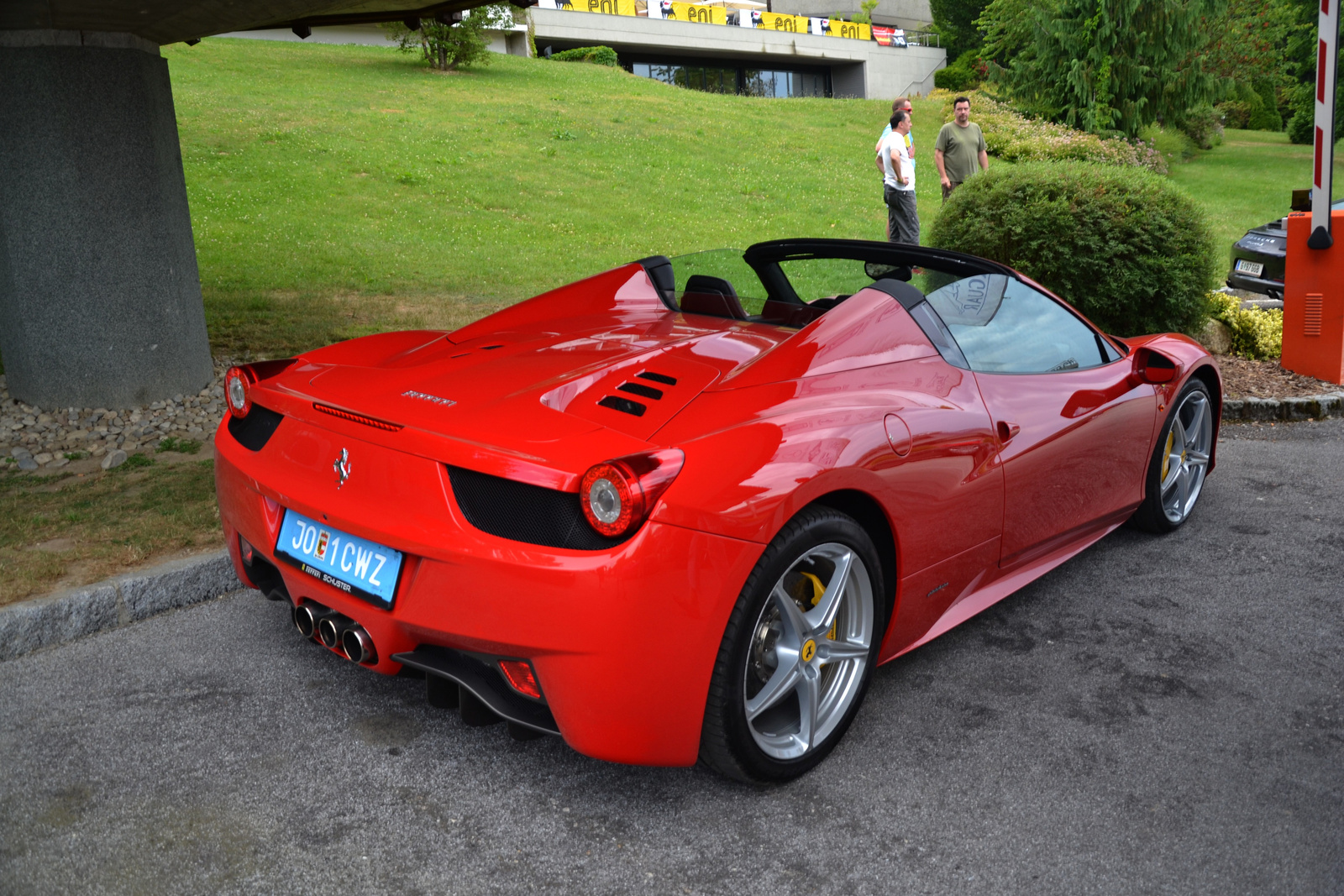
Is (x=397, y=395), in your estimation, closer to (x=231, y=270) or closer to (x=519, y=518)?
(x=519, y=518)

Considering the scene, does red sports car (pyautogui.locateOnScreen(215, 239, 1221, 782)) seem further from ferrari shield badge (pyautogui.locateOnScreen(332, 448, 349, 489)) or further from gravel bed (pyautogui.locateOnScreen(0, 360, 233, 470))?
gravel bed (pyautogui.locateOnScreen(0, 360, 233, 470))

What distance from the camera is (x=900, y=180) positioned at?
10352 mm

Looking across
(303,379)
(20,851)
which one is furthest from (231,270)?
(20,851)

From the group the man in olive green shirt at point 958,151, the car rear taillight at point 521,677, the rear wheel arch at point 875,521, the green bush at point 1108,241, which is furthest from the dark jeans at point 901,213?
the car rear taillight at point 521,677

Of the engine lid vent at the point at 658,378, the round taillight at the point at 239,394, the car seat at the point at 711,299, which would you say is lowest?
the round taillight at the point at 239,394

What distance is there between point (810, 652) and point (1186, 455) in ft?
A: 9.24

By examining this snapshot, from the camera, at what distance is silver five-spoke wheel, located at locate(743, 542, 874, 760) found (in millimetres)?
2617

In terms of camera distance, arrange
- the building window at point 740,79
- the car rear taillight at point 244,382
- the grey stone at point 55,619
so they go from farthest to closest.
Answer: the building window at point 740,79, the grey stone at point 55,619, the car rear taillight at point 244,382

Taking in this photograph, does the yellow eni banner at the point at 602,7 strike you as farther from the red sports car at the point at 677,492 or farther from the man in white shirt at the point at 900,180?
the red sports car at the point at 677,492

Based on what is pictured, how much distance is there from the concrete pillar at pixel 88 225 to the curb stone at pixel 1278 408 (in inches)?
270

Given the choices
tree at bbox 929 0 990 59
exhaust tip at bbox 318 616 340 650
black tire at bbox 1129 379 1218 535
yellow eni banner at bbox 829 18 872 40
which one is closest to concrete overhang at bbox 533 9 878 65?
→ yellow eni banner at bbox 829 18 872 40

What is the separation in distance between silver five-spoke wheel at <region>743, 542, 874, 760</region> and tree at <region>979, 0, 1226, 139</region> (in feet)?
101

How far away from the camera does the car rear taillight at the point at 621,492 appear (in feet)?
7.29

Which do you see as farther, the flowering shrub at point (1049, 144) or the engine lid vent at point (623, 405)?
the flowering shrub at point (1049, 144)
